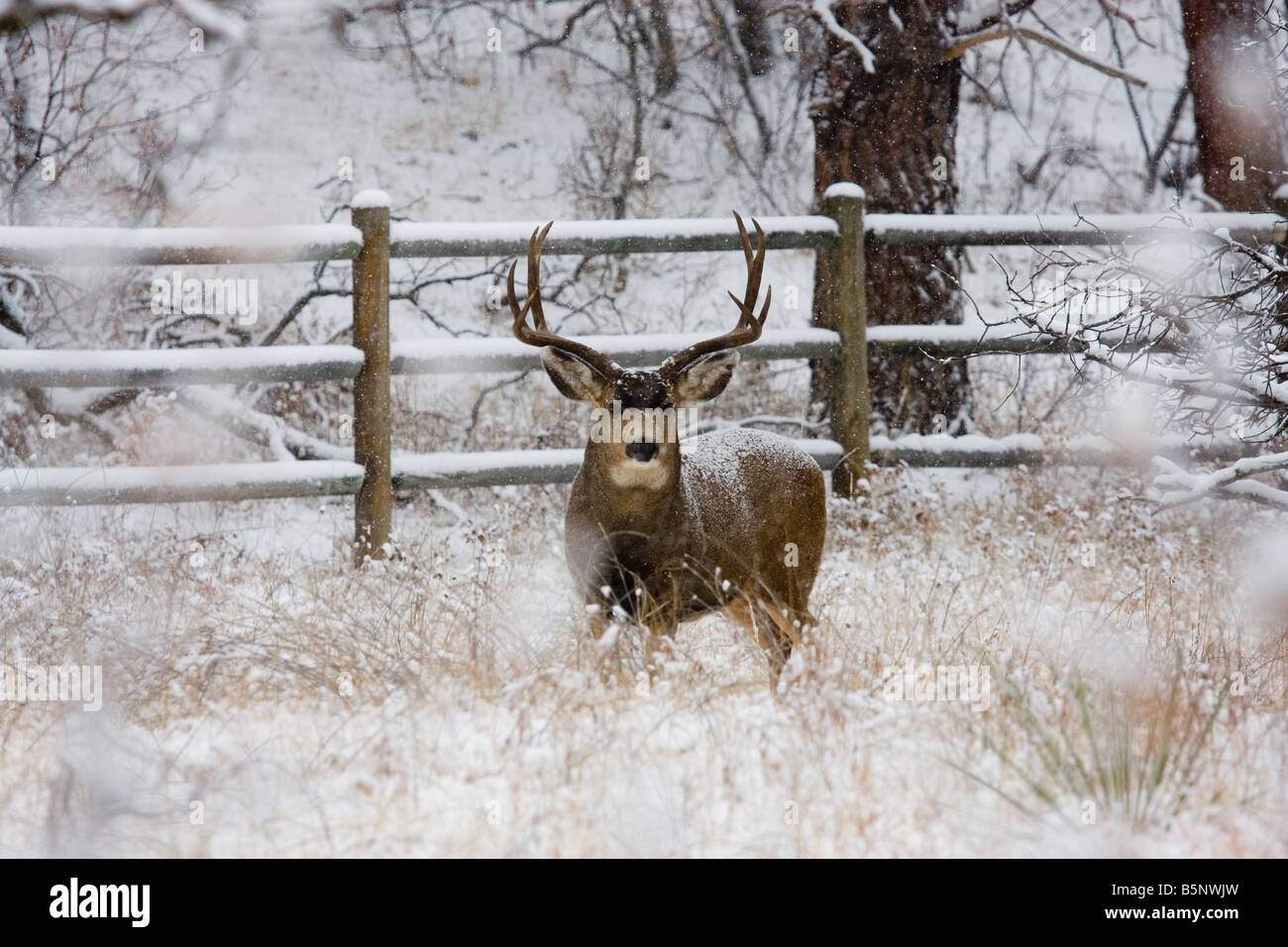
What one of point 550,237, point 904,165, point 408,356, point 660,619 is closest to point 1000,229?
point 904,165

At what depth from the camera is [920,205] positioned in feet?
22.5

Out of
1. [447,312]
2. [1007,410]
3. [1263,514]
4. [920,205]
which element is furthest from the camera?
[447,312]

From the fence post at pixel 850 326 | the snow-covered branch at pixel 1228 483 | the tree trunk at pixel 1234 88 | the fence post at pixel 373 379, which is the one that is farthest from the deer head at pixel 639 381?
the tree trunk at pixel 1234 88

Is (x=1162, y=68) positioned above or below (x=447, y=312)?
above

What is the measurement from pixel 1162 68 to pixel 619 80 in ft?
21.7

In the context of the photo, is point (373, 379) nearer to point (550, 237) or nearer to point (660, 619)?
Answer: point (550, 237)

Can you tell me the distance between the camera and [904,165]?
6824 millimetres

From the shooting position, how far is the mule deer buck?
3.81 metres

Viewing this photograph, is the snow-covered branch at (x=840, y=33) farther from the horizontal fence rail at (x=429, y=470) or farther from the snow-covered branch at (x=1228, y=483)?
the snow-covered branch at (x=1228, y=483)

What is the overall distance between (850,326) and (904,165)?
135 centimetres
